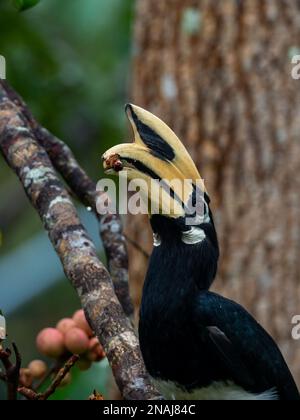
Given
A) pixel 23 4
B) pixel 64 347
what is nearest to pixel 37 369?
pixel 64 347

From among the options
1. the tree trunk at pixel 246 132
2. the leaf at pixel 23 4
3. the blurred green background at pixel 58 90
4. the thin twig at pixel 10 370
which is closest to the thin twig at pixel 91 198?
the leaf at pixel 23 4

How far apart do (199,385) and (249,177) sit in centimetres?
151

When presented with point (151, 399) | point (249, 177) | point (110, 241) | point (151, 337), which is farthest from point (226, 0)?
point (151, 399)

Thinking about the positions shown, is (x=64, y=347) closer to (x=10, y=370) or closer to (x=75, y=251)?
(x=75, y=251)

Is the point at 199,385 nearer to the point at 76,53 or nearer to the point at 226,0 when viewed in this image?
the point at 226,0

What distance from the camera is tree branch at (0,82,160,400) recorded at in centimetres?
187

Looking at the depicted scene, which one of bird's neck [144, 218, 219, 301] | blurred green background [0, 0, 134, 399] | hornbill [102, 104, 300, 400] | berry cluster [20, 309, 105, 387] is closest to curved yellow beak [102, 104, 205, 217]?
hornbill [102, 104, 300, 400]

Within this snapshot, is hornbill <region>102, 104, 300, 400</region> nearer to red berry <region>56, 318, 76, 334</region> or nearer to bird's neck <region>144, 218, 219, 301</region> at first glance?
bird's neck <region>144, 218, 219, 301</region>

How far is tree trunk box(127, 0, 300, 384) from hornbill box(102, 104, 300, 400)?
1.24 metres

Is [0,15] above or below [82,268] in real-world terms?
above

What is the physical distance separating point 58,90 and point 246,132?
1.21m

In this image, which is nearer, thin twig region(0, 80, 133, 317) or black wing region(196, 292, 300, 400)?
black wing region(196, 292, 300, 400)
